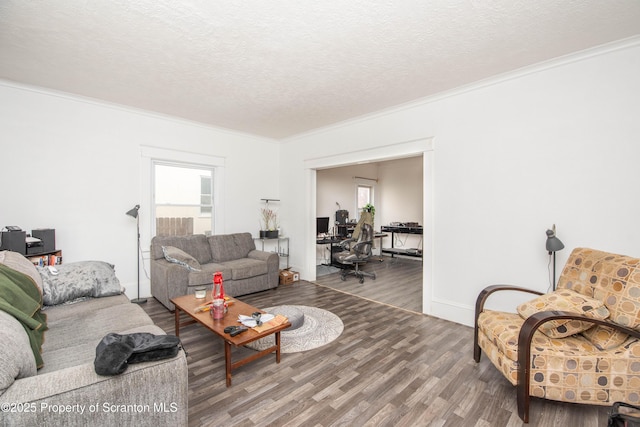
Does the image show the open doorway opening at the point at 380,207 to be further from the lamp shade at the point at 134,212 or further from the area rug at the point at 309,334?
the lamp shade at the point at 134,212

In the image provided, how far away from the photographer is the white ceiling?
1983mm

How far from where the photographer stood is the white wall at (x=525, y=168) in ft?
7.88

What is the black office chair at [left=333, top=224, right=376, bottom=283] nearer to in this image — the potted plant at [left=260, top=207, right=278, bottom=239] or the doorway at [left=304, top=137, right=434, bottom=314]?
the doorway at [left=304, top=137, right=434, bottom=314]

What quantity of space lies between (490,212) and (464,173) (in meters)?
0.54

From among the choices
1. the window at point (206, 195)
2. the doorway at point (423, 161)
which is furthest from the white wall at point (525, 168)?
the window at point (206, 195)

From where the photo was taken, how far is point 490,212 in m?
3.11

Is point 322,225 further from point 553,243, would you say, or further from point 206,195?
point 553,243

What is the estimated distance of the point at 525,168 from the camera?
2871 millimetres

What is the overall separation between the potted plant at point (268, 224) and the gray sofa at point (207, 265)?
34 cm

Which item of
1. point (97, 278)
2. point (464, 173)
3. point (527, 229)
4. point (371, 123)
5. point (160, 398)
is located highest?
point (371, 123)

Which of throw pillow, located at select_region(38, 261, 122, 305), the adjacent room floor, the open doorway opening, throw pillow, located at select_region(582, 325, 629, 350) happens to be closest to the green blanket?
throw pillow, located at select_region(38, 261, 122, 305)

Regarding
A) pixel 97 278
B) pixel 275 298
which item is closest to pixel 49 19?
pixel 97 278

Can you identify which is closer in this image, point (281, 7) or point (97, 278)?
point (281, 7)

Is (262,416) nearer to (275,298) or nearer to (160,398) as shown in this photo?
(160,398)
